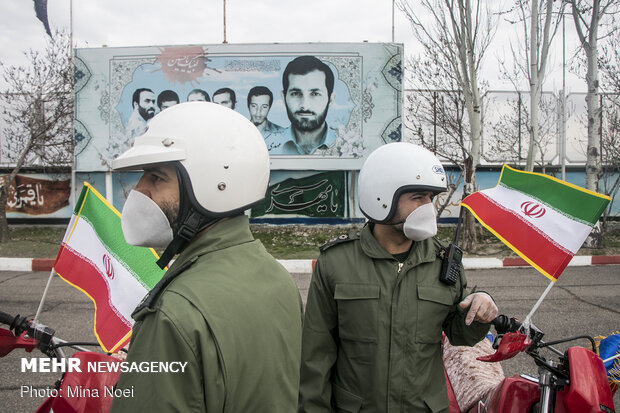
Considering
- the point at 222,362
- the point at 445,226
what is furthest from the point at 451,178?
the point at 222,362

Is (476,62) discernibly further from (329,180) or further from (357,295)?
(357,295)

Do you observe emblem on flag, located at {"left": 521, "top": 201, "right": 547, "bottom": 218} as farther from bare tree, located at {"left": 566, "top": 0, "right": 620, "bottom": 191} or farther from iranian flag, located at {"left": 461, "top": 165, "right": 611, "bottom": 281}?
bare tree, located at {"left": 566, "top": 0, "right": 620, "bottom": 191}

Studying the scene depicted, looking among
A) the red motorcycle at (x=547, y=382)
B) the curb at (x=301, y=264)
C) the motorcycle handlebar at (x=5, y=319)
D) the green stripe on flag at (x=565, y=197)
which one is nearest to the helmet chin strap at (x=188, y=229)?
the motorcycle handlebar at (x=5, y=319)

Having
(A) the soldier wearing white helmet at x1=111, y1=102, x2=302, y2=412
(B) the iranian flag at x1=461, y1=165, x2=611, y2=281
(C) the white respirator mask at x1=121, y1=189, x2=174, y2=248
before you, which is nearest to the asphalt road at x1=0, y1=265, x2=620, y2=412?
(B) the iranian flag at x1=461, y1=165, x2=611, y2=281

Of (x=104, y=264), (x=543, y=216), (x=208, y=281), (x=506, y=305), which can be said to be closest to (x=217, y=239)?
(x=208, y=281)

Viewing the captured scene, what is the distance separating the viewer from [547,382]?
71.7 inches

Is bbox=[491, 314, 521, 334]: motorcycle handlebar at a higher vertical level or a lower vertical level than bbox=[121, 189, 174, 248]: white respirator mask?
lower

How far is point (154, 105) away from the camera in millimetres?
14289

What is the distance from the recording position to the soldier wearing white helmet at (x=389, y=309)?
1858 mm

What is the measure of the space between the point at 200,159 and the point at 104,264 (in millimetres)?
1397

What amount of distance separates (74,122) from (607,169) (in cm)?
1636

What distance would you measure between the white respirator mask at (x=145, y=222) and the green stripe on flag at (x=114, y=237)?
1.08m

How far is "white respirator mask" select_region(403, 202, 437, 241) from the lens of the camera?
6.58 ft

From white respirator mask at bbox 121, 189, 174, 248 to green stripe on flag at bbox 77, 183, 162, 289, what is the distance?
1.08 metres
